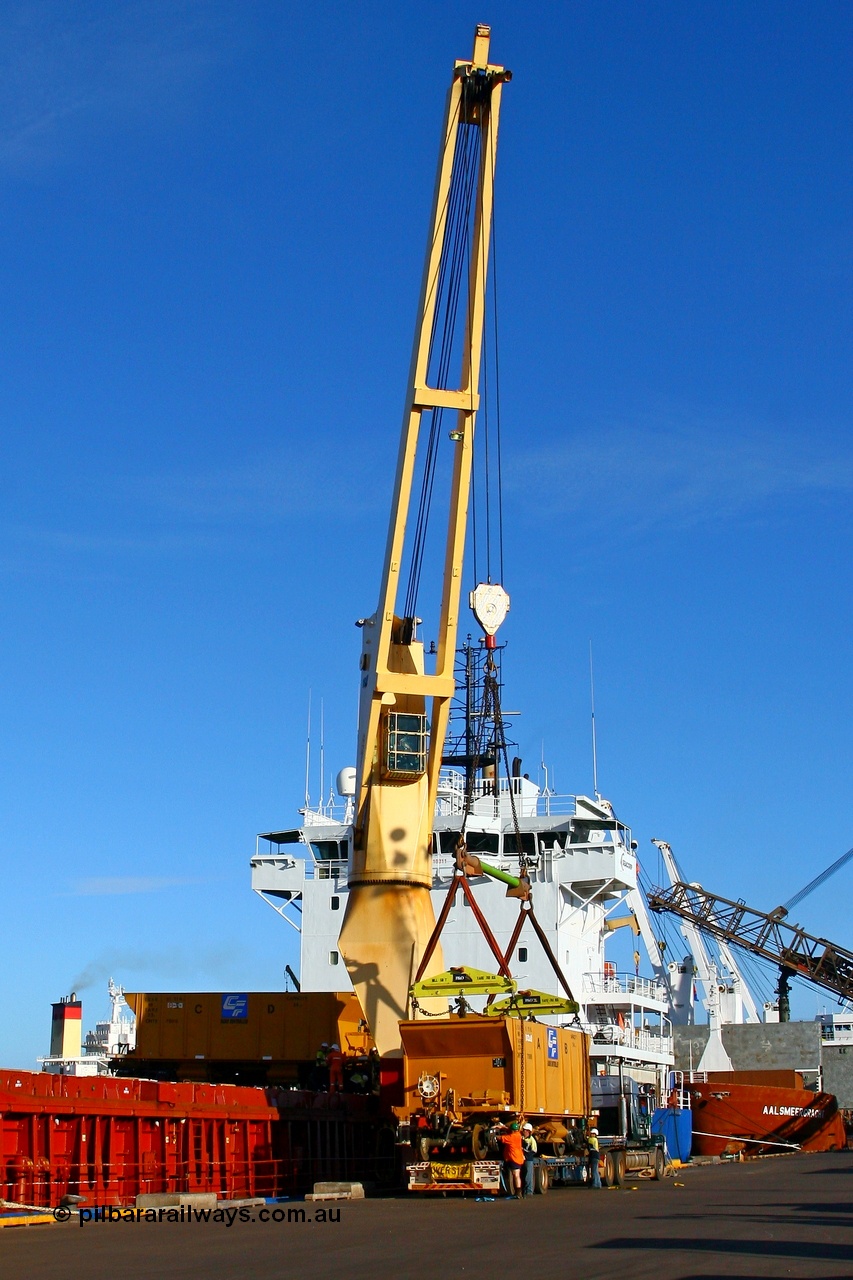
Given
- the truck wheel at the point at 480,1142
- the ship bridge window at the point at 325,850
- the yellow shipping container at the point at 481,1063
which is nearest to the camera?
the truck wheel at the point at 480,1142

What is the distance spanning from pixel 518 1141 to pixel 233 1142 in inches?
187

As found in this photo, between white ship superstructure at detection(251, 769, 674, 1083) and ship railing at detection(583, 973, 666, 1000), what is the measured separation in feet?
0.13

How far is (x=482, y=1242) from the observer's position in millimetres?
13914

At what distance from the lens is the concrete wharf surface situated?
11.3 metres

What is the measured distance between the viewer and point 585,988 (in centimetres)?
3697

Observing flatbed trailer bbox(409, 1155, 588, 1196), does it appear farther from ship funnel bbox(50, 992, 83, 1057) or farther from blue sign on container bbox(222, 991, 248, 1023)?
ship funnel bbox(50, 992, 83, 1057)

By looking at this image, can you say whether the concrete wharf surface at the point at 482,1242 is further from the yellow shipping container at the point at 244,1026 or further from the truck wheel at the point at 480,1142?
the yellow shipping container at the point at 244,1026

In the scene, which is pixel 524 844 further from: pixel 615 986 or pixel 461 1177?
pixel 461 1177

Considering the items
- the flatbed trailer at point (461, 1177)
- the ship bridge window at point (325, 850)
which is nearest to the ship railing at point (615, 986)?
the ship bridge window at point (325, 850)

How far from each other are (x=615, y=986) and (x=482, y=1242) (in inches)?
996
